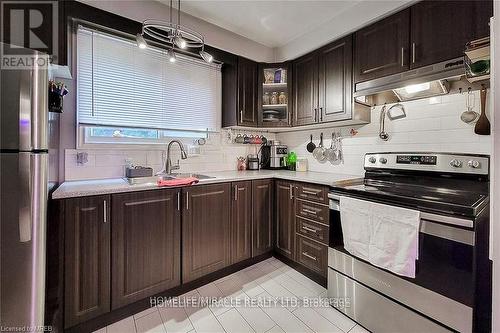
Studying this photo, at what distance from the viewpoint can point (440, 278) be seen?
1.23 meters

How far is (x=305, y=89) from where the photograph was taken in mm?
2553

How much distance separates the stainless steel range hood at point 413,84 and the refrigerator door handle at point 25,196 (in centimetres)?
230

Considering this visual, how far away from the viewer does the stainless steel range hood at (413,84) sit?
1.49 metres

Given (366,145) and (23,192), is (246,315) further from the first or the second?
(366,145)

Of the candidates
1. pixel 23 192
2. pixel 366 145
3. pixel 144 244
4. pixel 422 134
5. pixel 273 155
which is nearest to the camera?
pixel 23 192

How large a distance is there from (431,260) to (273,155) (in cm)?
198

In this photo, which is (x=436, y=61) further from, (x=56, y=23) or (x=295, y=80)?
(x=56, y=23)

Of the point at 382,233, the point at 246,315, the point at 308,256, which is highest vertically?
the point at 382,233

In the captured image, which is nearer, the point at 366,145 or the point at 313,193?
the point at 313,193

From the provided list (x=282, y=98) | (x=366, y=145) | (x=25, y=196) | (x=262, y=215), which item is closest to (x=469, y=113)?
(x=366, y=145)

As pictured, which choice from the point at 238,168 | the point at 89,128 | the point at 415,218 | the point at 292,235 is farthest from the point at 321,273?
the point at 89,128

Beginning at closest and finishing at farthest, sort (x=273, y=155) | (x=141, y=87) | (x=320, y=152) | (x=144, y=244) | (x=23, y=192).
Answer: (x=23, y=192) → (x=144, y=244) → (x=141, y=87) → (x=320, y=152) → (x=273, y=155)

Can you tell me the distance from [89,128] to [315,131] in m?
2.31

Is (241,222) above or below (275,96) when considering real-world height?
below
